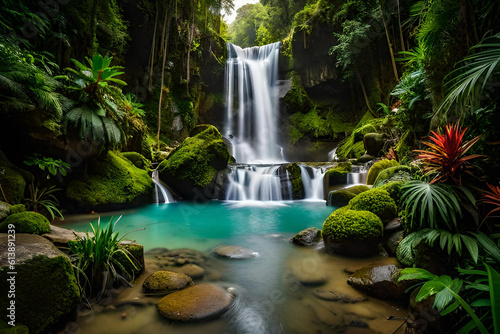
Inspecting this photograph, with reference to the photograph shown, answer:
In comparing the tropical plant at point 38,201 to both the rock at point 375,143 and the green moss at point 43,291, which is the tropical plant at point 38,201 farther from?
the rock at point 375,143

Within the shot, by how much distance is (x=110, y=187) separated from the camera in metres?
7.27

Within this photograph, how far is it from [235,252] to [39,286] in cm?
271

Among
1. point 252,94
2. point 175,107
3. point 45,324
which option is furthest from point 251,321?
point 252,94

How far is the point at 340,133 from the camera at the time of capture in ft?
54.7

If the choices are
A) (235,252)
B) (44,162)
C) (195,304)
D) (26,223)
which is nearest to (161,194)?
(44,162)

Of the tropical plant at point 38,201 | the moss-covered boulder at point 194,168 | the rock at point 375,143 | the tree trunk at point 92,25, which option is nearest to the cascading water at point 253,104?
the moss-covered boulder at point 194,168

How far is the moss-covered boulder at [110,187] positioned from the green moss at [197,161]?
1114 millimetres

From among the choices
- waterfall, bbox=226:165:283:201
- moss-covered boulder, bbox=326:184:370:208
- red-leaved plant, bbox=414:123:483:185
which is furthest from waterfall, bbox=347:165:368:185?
red-leaved plant, bbox=414:123:483:185

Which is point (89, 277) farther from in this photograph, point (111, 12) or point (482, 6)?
point (111, 12)

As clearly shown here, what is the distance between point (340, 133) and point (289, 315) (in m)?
15.9

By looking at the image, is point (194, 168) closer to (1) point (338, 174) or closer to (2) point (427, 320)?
(1) point (338, 174)

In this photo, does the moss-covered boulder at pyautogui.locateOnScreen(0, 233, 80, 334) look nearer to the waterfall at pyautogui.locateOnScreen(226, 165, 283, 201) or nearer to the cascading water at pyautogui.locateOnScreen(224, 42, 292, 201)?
the waterfall at pyautogui.locateOnScreen(226, 165, 283, 201)

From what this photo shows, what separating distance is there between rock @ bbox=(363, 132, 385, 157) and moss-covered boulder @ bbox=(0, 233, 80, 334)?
10056 millimetres

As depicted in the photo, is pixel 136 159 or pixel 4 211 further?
pixel 136 159
